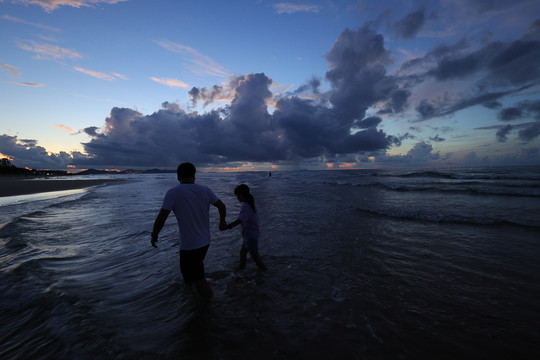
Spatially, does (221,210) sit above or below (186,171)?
below

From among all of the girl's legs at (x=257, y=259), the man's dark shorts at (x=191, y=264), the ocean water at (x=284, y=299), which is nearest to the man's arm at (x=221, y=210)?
the man's dark shorts at (x=191, y=264)

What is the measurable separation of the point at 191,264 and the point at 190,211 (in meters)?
1.00

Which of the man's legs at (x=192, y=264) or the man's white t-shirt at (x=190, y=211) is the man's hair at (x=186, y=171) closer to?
the man's white t-shirt at (x=190, y=211)

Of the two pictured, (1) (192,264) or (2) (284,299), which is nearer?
(1) (192,264)

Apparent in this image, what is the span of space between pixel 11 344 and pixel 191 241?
Result: 287 centimetres

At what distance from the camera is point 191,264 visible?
395 centimetres

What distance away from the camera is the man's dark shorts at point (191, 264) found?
3910 millimetres

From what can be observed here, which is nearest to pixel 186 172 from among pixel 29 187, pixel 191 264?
pixel 191 264

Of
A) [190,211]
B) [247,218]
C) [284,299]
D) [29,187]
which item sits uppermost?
[190,211]

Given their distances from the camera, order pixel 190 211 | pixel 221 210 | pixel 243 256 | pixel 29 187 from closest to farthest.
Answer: pixel 190 211
pixel 221 210
pixel 243 256
pixel 29 187

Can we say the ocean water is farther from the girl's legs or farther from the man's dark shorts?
the man's dark shorts

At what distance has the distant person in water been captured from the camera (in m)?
3.76

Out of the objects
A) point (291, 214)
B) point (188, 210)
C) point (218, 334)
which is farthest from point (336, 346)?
point (291, 214)

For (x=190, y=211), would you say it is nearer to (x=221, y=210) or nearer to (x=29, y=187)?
(x=221, y=210)
